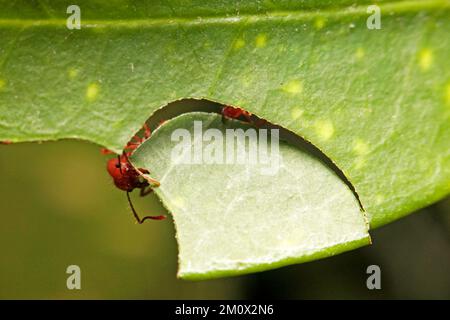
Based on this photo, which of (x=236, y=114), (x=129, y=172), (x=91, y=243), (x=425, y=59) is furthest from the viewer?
(x=91, y=243)

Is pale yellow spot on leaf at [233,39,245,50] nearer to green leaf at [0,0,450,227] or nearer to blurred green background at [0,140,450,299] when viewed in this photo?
green leaf at [0,0,450,227]

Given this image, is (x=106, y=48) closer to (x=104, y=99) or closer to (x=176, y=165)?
(x=104, y=99)

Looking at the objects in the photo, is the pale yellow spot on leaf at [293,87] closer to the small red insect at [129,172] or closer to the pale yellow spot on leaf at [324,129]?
Result: the pale yellow spot on leaf at [324,129]

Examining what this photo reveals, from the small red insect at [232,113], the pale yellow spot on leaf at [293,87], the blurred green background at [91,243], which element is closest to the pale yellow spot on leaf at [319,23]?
the pale yellow spot on leaf at [293,87]

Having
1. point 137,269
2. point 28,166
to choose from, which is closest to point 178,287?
point 137,269

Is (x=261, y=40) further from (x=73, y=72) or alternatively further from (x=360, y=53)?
(x=73, y=72)

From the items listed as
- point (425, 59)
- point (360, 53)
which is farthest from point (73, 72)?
point (425, 59)

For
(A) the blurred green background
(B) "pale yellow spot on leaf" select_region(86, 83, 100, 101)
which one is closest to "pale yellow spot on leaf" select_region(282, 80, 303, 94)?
(B) "pale yellow spot on leaf" select_region(86, 83, 100, 101)
